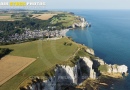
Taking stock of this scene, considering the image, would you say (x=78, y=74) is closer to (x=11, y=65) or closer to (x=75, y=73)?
(x=75, y=73)

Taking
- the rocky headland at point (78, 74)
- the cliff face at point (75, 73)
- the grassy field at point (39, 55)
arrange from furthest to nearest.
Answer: the cliff face at point (75, 73) → the rocky headland at point (78, 74) → the grassy field at point (39, 55)

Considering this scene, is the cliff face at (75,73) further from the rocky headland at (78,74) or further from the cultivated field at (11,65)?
the cultivated field at (11,65)

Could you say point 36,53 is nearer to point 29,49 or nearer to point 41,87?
point 29,49

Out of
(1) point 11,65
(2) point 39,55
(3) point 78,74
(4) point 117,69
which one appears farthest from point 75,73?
(1) point 11,65

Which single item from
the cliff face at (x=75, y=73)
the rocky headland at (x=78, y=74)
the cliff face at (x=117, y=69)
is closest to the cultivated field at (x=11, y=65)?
the rocky headland at (x=78, y=74)

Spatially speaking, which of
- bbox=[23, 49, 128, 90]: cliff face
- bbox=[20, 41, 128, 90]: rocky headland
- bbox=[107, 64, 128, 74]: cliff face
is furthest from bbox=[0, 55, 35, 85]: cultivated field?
bbox=[107, 64, 128, 74]: cliff face
